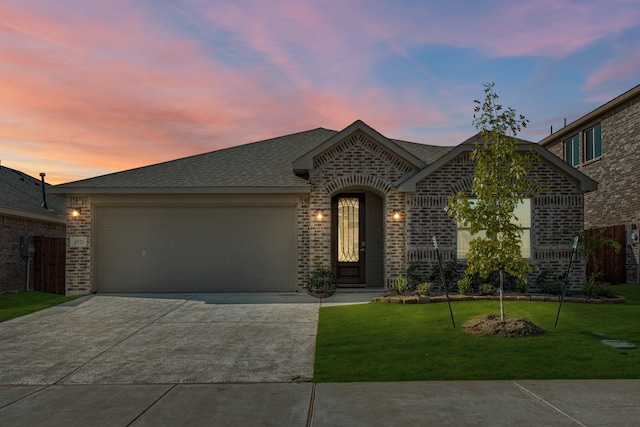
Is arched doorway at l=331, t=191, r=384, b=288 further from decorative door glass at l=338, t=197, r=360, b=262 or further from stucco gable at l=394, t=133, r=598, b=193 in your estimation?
stucco gable at l=394, t=133, r=598, b=193

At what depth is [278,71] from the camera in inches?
616

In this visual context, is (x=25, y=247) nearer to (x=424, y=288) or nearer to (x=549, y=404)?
(x=424, y=288)

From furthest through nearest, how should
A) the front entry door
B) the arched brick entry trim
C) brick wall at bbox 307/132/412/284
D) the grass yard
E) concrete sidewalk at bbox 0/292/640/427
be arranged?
1. the front entry door
2. the arched brick entry trim
3. brick wall at bbox 307/132/412/284
4. the grass yard
5. concrete sidewalk at bbox 0/292/640/427

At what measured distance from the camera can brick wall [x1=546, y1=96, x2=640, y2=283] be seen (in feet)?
59.0

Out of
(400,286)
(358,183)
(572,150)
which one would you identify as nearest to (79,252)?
(358,183)

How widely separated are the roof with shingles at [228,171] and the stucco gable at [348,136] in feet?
2.27

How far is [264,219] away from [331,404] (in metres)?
10.0

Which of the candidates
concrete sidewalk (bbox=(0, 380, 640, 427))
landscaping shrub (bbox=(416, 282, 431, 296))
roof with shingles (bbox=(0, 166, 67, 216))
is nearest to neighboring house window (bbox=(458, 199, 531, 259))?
landscaping shrub (bbox=(416, 282, 431, 296))

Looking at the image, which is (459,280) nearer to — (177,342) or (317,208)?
(317,208)

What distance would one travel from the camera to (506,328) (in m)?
8.69

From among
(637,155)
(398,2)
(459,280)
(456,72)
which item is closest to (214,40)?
(398,2)

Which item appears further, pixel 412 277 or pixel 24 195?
pixel 24 195

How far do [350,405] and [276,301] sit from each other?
791 centimetres

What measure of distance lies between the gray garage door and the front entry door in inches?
67.5
